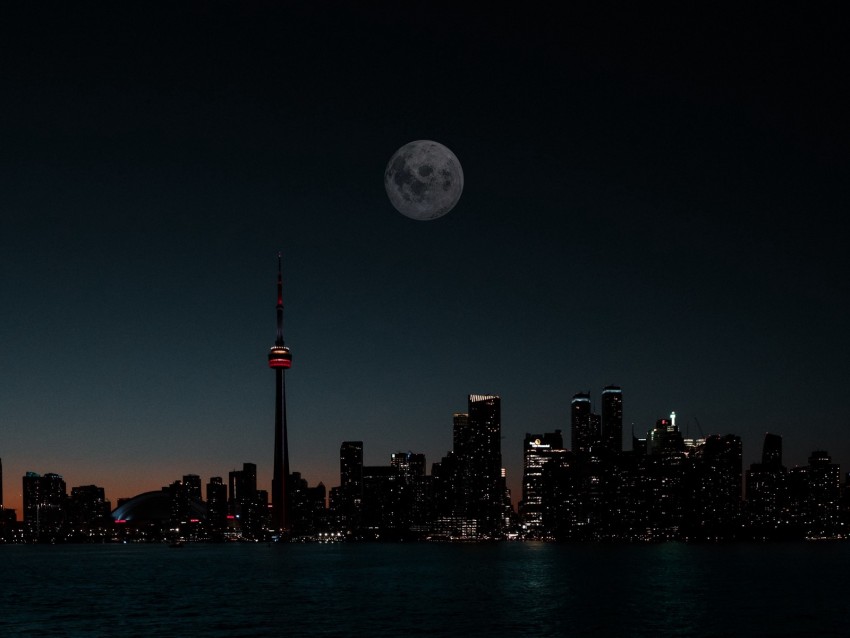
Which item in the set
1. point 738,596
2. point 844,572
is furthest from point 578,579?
point 844,572

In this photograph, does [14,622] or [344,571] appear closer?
[14,622]

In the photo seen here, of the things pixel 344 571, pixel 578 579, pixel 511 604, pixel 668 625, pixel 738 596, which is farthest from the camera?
pixel 344 571

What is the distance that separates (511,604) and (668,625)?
73.6 ft

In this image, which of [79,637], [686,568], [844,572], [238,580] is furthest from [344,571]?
[79,637]

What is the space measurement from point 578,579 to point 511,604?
47.6 m

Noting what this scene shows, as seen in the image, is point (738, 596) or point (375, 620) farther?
point (738, 596)

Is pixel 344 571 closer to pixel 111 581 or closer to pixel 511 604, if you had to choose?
pixel 111 581

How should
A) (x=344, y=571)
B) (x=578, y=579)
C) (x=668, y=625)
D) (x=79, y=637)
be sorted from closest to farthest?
(x=79, y=637)
(x=668, y=625)
(x=578, y=579)
(x=344, y=571)

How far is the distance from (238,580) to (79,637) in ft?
248

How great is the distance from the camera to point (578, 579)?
15112 centimetres

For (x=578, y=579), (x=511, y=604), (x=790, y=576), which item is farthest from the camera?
(x=790, y=576)

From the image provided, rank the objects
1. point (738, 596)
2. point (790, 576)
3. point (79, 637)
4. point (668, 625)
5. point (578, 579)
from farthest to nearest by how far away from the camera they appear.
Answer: point (790, 576), point (578, 579), point (738, 596), point (668, 625), point (79, 637)

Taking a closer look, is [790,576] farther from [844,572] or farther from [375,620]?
[375,620]

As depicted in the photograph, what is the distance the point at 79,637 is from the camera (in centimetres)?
7962
